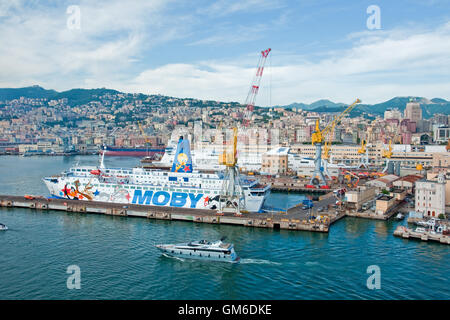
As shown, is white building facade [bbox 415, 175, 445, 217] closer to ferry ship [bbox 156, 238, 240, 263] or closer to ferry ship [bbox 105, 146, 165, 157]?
ferry ship [bbox 156, 238, 240, 263]

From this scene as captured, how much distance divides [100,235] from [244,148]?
39.7 metres

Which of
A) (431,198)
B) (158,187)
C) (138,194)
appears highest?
(158,187)

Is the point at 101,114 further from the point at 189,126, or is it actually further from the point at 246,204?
the point at 246,204

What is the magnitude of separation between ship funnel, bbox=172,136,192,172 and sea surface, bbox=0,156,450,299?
7131mm

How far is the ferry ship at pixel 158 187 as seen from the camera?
27.0 meters

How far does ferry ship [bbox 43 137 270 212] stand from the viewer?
27.0 metres

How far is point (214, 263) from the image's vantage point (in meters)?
17.5

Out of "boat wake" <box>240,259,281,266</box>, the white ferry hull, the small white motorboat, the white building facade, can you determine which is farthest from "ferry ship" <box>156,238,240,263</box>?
the white building facade

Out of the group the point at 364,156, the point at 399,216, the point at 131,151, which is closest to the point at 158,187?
the point at 399,216

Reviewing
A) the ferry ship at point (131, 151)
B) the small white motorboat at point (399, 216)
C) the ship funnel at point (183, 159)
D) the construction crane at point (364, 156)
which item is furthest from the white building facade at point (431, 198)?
the ferry ship at point (131, 151)

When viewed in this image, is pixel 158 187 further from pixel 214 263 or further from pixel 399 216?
pixel 399 216

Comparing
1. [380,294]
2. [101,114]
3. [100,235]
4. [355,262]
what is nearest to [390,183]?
[355,262]

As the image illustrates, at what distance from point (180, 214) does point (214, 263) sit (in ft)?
28.4
